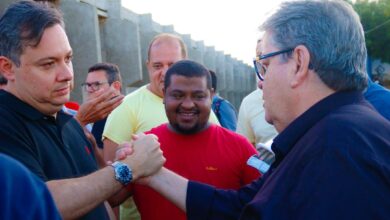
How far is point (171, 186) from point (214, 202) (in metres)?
0.25

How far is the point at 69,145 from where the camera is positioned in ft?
8.04

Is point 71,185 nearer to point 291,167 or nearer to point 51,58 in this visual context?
point 51,58

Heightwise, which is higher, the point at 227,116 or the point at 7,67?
the point at 7,67

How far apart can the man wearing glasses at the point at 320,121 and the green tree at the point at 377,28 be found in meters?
38.3

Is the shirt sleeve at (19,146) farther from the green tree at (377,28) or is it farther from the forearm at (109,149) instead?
the green tree at (377,28)

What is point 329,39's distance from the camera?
1746mm

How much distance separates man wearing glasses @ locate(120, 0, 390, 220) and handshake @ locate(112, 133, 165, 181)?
792mm

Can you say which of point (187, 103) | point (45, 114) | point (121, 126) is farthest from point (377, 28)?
point (45, 114)

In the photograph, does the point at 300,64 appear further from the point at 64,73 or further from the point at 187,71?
the point at 187,71

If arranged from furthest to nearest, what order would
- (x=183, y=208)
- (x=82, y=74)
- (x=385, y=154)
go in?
(x=82, y=74) < (x=183, y=208) < (x=385, y=154)

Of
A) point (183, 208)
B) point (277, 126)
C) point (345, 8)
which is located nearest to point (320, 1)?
point (345, 8)

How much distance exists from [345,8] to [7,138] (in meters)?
1.53

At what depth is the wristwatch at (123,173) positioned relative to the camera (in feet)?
7.65

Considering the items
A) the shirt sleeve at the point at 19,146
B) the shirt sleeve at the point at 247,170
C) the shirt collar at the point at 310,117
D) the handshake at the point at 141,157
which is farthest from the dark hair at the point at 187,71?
the shirt collar at the point at 310,117
